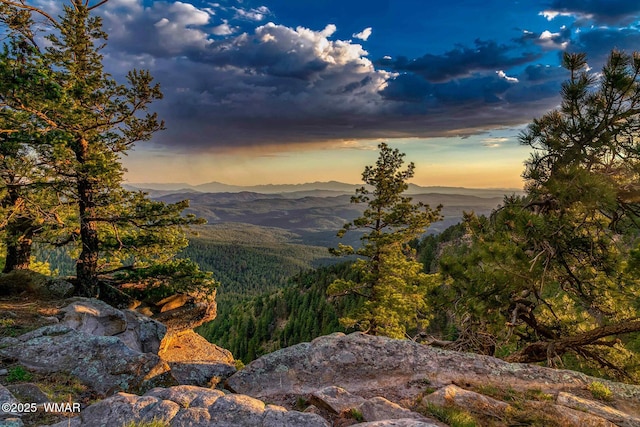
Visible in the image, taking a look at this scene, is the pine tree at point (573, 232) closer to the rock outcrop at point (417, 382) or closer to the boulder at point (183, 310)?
the rock outcrop at point (417, 382)

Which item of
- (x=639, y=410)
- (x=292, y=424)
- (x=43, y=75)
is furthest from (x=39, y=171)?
(x=639, y=410)

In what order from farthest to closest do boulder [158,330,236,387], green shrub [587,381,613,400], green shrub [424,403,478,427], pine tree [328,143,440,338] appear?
pine tree [328,143,440,338] → boulder [158,330,236,387] → green shrub [587,381,613,400] → green shrub [424,403,478,427]

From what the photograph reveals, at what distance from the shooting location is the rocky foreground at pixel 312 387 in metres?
5.96

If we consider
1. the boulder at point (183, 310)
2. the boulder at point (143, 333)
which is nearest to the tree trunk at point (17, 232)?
the boulder at point (143, 333)

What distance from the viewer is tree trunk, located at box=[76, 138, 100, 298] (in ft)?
52.9

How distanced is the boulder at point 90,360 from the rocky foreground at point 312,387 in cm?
3

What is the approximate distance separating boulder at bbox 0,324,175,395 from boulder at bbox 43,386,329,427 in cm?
281

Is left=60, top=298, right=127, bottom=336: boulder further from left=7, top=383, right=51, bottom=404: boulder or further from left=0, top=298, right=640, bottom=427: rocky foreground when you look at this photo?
left=7, top=383, right=51, bottom=404: boulder

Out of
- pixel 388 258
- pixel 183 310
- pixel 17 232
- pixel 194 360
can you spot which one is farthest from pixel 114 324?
pixel 388 258

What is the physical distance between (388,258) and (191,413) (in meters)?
18.3

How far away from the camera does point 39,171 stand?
45.3 feet

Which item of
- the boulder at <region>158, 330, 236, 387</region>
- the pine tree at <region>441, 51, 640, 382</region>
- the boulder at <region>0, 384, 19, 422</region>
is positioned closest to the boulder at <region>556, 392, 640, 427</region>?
the pine tree at <region>441, 51, 640, 382</region>

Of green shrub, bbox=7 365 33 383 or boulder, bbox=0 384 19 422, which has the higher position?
boulder, bbox=0 384 19 422

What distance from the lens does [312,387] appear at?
9.76 metres
